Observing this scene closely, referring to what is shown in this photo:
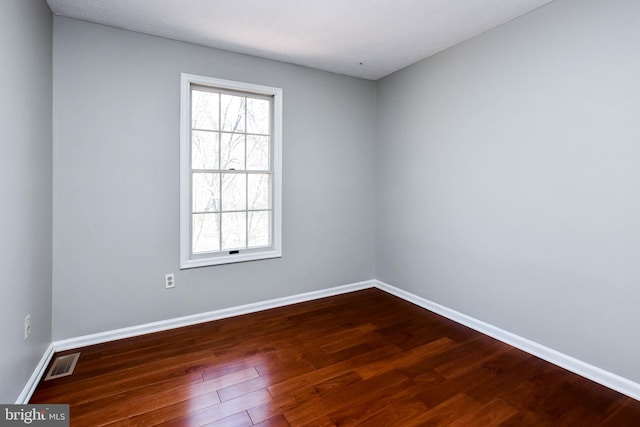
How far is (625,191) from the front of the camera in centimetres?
192

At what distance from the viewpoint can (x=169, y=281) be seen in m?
2.81

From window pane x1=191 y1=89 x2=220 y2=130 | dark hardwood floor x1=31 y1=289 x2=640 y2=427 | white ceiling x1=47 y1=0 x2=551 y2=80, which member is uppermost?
white ceiling x1=47 y1=0 x2=551 y2=80

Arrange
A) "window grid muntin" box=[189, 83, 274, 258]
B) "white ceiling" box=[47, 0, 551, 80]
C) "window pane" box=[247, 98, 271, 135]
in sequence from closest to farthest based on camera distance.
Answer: "white ceiling" box=[47, 0, 551, 80]
"window grid muntin" box=[189, 83, 274, 258]
"window pane" box=[247, 98, 271, 135]

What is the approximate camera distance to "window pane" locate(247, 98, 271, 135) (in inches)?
125

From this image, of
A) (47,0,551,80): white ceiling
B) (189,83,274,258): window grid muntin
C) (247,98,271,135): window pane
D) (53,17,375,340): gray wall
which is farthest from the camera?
(247,98,271,135): window pane

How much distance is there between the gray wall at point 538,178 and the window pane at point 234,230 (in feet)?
5.91

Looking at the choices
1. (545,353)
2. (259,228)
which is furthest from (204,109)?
(545,353)

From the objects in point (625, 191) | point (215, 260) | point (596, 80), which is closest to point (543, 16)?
point (596, 80)

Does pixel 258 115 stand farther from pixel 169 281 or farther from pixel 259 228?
pixel 169 281

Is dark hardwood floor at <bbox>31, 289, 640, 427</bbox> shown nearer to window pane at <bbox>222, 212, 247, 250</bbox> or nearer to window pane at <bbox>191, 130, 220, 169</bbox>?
window pane at <bbox>222, 212, 247, 250</bbox>

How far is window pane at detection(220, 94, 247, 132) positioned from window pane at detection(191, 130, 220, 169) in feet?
0.52

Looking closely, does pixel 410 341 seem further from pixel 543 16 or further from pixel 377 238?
pixel 543 16

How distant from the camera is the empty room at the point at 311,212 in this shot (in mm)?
1870

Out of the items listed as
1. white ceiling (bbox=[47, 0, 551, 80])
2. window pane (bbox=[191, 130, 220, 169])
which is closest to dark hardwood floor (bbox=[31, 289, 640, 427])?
window pane (bbox=[191, 130, 220, 169])
